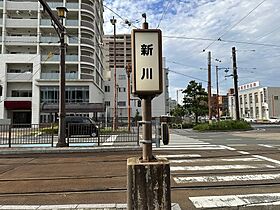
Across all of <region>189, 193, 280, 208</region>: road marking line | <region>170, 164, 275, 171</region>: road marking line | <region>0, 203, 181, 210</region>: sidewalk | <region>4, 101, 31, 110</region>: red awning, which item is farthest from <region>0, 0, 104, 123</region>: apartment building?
<region>189, 193, 280, 208</region>: road marking line

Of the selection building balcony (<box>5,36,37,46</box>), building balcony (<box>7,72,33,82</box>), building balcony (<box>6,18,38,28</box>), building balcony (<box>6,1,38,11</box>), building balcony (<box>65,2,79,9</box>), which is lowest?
building balcony (<box>7,72,33,82</box>)

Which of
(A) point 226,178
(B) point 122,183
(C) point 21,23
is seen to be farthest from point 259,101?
(B) point 122,183

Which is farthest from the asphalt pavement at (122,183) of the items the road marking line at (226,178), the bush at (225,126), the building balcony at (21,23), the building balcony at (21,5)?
the building balcony at (21,5)

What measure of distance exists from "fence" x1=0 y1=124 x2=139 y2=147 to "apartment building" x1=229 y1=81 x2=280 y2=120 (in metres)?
66.5

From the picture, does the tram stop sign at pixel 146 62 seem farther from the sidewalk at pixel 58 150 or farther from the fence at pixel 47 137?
the fence at pixel 47 137

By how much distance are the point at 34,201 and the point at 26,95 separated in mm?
46522

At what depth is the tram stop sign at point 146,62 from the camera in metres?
3.60

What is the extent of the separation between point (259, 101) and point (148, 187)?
298 ft

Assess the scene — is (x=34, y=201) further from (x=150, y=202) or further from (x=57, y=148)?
(x=57, y=148)

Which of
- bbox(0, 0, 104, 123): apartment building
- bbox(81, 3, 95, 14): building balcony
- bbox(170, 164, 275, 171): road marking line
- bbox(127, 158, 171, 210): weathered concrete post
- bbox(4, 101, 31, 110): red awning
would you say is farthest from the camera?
bbox(81, 3, 95, 14): building balcony

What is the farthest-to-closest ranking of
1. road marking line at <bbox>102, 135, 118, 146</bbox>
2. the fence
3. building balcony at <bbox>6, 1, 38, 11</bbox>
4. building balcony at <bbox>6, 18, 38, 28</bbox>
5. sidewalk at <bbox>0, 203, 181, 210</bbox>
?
building balcony at <bbox>6, 1, 38, 11</bbox> < building balcony at <bbox>6, 18, 38, 28</bbox> < road marking line at <bbox>102, 135, 118, 146</bbox> < the fence < sidewalk at <bbox>0, 203, 181, 210</bbox>

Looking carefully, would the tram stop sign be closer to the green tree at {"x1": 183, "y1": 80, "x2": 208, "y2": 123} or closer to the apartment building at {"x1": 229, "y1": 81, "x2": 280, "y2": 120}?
the green tree at {"x1": 183, "y1": 80, "x2": 208, "y2": 123}

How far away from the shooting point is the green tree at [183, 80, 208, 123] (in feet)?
135

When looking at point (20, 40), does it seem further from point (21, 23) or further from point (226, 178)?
point (226, 178)
